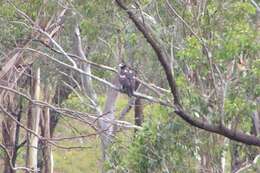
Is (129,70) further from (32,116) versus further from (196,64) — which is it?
(32,116)

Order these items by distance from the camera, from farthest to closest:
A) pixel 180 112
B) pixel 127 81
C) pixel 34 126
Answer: pixel 34 126, pixel 127 81, pixel 180 112

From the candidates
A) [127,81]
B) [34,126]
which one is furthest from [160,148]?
[34,126]

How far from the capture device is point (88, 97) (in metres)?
14.3

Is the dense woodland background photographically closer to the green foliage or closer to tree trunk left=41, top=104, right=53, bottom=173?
the green foliage

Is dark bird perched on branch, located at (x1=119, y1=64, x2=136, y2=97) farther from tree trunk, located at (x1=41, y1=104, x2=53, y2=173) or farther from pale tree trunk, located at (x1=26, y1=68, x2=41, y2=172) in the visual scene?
tree trunk, located at (x1=41, y1=104, x2=53, y2=173)

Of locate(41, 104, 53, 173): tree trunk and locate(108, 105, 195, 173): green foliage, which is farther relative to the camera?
locate(41, 104, 53, 173): tree trunk

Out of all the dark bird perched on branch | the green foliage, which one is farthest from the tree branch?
the dark bird perched on branch

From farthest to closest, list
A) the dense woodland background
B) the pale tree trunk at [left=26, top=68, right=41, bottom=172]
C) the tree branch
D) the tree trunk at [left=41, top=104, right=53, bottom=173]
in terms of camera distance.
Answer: the tree trunk at [left=41, top=104, right=53, bottom=173]
the pale tree trunk at [left=26, top=68, right=41, bottom=172]
the dense woodland background
the tree branch

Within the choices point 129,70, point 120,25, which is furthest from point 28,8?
point 129,70

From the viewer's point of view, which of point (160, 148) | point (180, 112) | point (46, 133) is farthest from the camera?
point (46, 133)

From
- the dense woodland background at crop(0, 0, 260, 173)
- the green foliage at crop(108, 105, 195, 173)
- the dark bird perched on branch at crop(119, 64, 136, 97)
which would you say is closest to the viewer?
the dense woodland background at crop(0, 0, 260, 173)

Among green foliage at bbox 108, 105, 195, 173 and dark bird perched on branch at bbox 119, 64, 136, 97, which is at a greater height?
dark bird perched on branch at bbox 119, 64, 136, 97

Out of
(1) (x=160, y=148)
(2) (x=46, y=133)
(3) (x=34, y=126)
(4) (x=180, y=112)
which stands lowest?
(1) (x=160, y=148)

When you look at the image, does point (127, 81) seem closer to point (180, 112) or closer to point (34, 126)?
point (180, 112)
